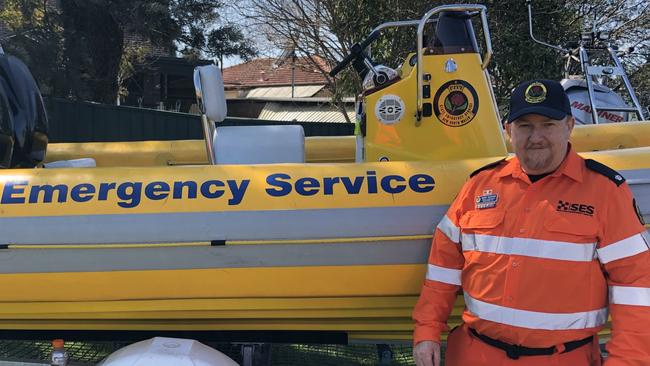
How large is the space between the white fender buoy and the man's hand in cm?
67

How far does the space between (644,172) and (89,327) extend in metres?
Result: 2.27

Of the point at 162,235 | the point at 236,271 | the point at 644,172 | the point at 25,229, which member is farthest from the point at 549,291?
the point at 25,229

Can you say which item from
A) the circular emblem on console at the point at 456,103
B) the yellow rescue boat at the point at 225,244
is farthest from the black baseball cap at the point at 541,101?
the circular emblem on console at the point at 456,103

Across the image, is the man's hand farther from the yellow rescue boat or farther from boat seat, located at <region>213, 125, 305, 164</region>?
boat seat, located at <region>213, 125, 305, 164</region>

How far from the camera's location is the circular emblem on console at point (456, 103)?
2.75 m

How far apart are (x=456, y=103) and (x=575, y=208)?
45.6 inches

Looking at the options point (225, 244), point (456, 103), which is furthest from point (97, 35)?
point (225, 244)

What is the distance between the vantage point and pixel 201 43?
32.0 feet

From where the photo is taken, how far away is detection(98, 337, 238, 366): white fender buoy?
1.91 m

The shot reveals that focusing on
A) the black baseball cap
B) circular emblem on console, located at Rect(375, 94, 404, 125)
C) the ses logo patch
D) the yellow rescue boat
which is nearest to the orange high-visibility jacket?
the ses logo patch

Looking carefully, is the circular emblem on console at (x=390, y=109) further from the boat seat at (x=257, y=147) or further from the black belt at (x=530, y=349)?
the black belt at (x=530, y=349)

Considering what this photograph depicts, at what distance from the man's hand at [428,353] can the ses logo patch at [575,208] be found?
0.59m

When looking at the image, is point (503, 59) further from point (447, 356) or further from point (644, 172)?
point (447, 356)

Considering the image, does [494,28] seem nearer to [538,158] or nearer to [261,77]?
[538,158]
